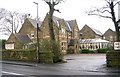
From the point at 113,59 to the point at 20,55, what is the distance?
13.0 m

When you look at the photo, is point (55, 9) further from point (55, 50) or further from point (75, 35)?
point (75, 35)

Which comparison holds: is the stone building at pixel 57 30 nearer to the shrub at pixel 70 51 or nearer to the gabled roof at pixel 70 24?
the gabled roof at pixel 70 24

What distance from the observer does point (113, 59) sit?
915 inches

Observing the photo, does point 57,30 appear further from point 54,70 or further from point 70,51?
point 54,70

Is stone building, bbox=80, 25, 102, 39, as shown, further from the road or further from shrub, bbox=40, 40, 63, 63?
the road

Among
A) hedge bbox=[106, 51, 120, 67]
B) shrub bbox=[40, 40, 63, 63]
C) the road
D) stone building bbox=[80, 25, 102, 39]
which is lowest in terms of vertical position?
the road

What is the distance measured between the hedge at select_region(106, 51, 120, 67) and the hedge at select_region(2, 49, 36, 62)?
32.6ft

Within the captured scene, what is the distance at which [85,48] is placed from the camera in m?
72.6

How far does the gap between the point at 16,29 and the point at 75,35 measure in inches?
684

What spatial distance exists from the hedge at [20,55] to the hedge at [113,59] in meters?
9.95

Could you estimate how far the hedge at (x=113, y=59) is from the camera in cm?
2308

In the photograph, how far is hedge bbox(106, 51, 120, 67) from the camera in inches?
909

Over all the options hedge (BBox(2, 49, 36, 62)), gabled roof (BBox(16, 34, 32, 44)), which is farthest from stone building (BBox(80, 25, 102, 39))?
hedge (BBox(2, 49, 36, 62))

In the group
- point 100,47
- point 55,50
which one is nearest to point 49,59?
point 55,50
